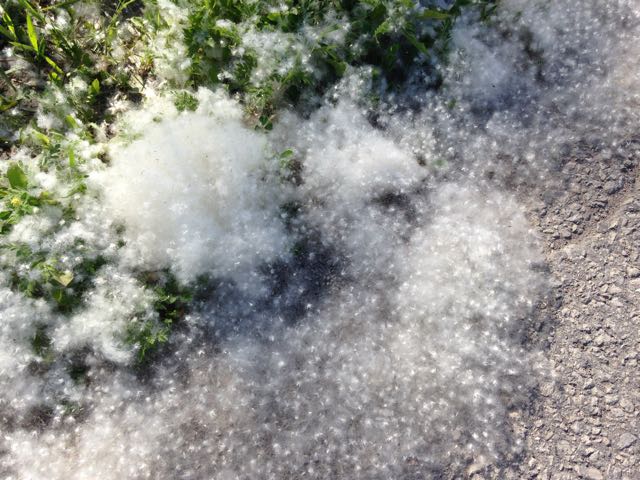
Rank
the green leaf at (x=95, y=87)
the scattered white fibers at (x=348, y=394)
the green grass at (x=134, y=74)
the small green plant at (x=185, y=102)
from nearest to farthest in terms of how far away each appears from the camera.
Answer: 1. the scattered white fibers at (x=348, y=394)
2. the green grass at (x=134, y=74)
3. the small green plant at (x=185, y=102)
4. the green leaf at (x=95, y=87)

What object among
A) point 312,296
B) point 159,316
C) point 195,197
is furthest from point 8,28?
point 312,296

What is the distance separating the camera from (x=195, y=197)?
341 cm

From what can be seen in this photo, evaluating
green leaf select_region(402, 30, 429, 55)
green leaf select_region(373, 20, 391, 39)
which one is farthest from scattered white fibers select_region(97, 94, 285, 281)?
green leaf select_region(402, 30, 429, 55)

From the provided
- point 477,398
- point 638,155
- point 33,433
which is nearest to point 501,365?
point 477,398

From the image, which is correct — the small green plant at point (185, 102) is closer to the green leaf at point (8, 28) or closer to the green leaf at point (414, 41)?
the green leaf at point (8, 28)

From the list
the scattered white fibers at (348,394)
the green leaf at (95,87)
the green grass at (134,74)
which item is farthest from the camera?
the green leaf at (95,87)

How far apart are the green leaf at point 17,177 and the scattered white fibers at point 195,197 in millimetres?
438

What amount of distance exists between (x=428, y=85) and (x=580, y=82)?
107cm

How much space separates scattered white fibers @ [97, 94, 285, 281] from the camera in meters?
3.37

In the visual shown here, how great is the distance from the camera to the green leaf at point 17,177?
325 cm

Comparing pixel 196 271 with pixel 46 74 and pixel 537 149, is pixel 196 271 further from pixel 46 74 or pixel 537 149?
pixel 537 149

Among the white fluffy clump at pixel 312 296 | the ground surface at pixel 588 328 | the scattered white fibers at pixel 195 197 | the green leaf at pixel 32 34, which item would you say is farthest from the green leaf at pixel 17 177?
the ground surface at pixel 588 328

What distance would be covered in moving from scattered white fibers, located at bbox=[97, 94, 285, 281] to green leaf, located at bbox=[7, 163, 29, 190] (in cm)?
44

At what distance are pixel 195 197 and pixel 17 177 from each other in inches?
41.1
